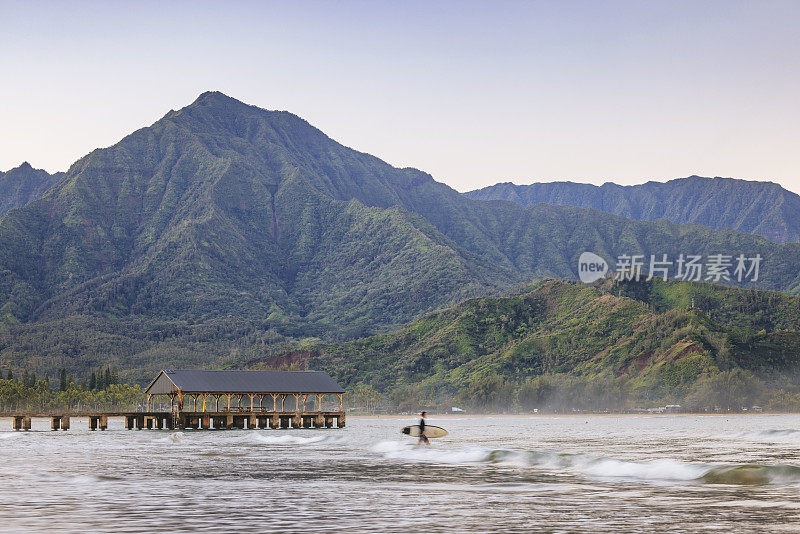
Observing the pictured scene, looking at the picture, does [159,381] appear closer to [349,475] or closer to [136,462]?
[136,462]

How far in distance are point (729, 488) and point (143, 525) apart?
23238 millimetres

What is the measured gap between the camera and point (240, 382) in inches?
5241

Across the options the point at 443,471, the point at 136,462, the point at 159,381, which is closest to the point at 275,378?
the point at 159,381

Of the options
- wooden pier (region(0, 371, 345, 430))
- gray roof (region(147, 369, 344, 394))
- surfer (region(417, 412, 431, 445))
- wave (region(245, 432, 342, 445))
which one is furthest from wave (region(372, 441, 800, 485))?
wooden pier (region(0, 371, 345, 430))

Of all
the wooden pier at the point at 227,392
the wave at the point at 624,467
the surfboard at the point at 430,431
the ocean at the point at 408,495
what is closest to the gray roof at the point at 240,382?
the wooden pier at the point at 227,392

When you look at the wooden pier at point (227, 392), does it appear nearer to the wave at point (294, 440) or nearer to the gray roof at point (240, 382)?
the gray roof at point (240, 382)

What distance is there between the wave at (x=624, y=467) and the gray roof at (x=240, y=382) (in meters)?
69.8

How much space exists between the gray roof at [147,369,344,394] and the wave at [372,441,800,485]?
6981 centimetres

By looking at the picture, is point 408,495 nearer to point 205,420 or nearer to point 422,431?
point 422,431

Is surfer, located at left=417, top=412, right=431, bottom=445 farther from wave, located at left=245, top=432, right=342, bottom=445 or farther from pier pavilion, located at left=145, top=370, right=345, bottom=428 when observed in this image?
pier pavilion, located at left=145, top=370, right=345, bottom=428

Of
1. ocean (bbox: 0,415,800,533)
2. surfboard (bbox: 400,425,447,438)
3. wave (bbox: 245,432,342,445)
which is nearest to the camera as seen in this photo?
ocean (bbox: 0,415,800,533)

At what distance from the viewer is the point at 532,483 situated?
Answer: 4009 cm

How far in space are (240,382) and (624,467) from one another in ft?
307

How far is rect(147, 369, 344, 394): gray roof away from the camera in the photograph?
129750mm
